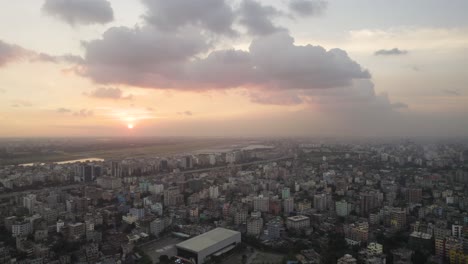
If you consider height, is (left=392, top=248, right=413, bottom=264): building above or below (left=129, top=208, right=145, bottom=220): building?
below

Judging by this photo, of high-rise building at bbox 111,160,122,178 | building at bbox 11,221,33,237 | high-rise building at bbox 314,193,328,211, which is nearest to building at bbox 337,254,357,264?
high-rise building at bbox 314,193,328,211

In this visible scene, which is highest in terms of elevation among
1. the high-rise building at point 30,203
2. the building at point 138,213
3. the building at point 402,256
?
the high-rise building at point 30,203

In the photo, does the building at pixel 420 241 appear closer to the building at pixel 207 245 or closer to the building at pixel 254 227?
the building at pixel 254 227

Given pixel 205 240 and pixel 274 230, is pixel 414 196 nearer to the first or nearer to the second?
pixel 274 230

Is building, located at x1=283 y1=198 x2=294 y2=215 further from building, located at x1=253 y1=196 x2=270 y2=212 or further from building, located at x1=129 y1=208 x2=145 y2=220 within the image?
building, located at x1=129 y1=208 x2=145 y2=220

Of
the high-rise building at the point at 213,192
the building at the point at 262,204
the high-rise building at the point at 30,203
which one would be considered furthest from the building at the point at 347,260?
the high-rise building at the point at 30,203

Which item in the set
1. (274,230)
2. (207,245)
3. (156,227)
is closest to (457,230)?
(274,230)

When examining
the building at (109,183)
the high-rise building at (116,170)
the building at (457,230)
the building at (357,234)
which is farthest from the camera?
the high-rise building at (116,170)

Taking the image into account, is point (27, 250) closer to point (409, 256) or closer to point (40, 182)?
point (409, 256)

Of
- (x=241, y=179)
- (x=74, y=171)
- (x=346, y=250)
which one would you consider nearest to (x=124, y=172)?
(x=74, y=171)
